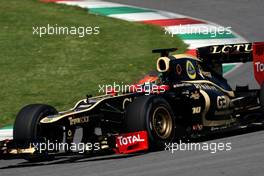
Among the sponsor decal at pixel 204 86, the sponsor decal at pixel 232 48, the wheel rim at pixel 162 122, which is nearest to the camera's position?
the wheel rim at pixel 162 122

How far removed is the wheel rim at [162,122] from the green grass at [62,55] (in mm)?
4238

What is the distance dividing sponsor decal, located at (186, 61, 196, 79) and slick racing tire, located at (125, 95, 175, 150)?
3.86ft

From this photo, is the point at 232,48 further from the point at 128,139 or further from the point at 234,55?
the point at 128,139

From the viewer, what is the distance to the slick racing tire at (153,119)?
9523 mm

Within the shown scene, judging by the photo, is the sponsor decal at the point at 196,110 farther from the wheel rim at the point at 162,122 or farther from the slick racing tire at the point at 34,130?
the slick racing tire at the point at 34,130

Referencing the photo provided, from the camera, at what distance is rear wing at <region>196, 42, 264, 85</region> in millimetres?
11750

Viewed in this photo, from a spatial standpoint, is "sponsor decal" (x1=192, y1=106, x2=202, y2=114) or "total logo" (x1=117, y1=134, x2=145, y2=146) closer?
"total logo" (x1=117, y1=134, x2=145, y2=146)

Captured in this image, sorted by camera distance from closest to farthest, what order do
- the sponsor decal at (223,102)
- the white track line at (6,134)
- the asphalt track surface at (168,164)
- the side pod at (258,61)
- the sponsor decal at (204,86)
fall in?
1. the asphalt track surface at (168,164)
2. the sponsor decal at (204,86)
3. the sponsor decal at (223,102)
4. the side pod at (258,61)
5. the white track line at (6,134)

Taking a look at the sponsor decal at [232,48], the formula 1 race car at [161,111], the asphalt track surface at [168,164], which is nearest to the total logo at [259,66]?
the formula 1 race car at [161,111]

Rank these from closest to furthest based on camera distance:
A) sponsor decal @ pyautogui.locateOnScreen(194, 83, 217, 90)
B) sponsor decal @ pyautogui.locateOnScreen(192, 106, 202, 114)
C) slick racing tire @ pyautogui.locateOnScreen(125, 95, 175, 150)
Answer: slick racing tire @ pyautogui.locateOnScreen(125, 95, 175, 150) < sponsor decal @ pyautogui.locateOnScreen(192, 106, 202, 114) < sponsor decal @ pyautogui.locateOnScreen(194, 83, 217, 90)

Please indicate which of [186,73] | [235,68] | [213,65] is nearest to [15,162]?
[186,73]

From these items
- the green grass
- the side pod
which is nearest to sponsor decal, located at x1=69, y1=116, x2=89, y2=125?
the side pod

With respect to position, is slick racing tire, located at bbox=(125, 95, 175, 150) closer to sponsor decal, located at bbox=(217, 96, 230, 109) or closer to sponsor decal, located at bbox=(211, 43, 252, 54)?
sponsor decal, located at bbox=(217, 96, 230, 109)

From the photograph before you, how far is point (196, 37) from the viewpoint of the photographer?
1906 centimetres
